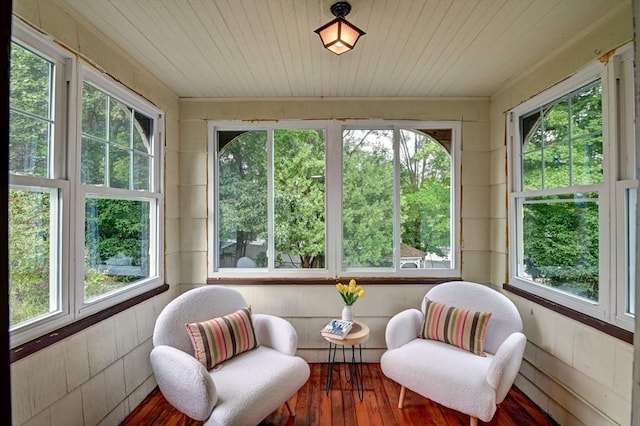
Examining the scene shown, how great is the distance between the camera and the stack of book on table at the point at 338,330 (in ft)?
7.52

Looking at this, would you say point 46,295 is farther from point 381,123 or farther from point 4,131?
point 381,123

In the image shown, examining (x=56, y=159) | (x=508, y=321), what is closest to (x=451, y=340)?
(x=508, y=321)

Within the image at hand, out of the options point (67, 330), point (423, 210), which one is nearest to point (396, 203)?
point (423, 210)

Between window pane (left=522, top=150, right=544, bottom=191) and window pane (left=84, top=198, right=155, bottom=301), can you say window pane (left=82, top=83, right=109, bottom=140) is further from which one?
window pane (left=522, top=150, right=544, bottom=191)

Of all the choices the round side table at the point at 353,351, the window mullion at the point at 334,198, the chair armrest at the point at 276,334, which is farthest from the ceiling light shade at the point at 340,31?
the round side table at the point at 353,351

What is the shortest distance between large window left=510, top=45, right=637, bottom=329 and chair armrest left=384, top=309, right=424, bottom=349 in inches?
35.2

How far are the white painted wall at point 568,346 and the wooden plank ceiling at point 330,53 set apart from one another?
0.11 meters

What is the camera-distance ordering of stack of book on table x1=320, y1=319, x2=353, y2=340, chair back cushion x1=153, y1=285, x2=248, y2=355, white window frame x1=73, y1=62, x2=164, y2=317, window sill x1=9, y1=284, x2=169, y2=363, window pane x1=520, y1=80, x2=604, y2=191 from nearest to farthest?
window sill x1=9, y1=284, x2=169, y2=363
white window frame x1=73, y1=62, x2=164, y2=317
window pane x1=520, y1=80, x2=604, y2=191
chair back cushion x1=153, y1=285, x2=248, y2=355
stack of book on table x1=320, y1=319, x2=353, y2=340

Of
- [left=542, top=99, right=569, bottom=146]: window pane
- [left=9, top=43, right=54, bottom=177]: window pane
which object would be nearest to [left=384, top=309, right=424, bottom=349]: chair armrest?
[left=542, top=99, right=569, bottom=146]: window pane

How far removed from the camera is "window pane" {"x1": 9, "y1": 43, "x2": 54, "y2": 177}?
1418mm

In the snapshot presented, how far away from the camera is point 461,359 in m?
→ 2.01

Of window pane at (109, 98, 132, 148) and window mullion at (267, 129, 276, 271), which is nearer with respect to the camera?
window pane at (109, 98, 132, 148)

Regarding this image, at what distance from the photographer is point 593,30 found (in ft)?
5.82

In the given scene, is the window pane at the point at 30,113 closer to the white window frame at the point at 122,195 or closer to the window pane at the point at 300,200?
the white window frame at the point at 122,195
